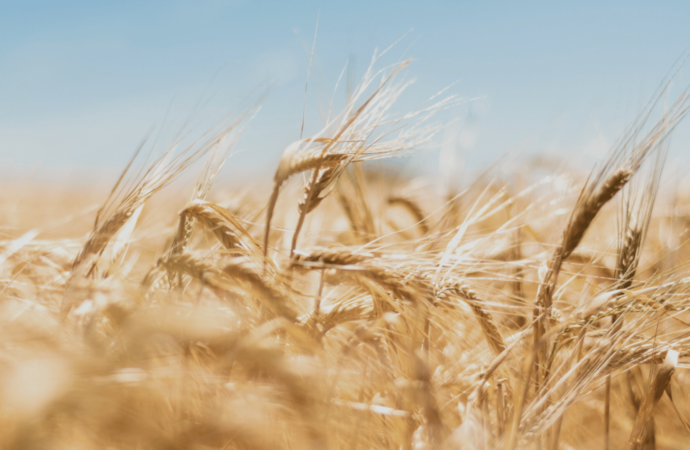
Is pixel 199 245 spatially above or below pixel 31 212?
below

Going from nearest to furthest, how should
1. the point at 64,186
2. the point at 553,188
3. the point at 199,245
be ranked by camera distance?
the point at 553,188 → the point at 199,245 → the point at 64,186

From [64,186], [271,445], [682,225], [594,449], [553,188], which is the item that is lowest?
[594,449]

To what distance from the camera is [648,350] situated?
68 cm

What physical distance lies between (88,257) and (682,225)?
1.63 meters

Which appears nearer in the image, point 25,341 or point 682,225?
point 25,341

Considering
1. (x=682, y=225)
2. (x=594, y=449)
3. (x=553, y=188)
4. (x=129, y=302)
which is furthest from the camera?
(x=682, y=225)

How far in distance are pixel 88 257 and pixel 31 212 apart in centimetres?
72

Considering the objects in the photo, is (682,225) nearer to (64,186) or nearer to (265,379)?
(265,379)

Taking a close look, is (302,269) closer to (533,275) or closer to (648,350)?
(648,350)

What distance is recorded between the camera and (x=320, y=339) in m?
0.68

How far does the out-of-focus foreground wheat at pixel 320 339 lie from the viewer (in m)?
0.45

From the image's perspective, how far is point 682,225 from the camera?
1290 millimetres

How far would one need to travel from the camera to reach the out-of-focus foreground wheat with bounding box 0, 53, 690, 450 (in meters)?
0.45

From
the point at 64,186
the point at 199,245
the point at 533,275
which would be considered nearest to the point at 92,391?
the point at 199,245
